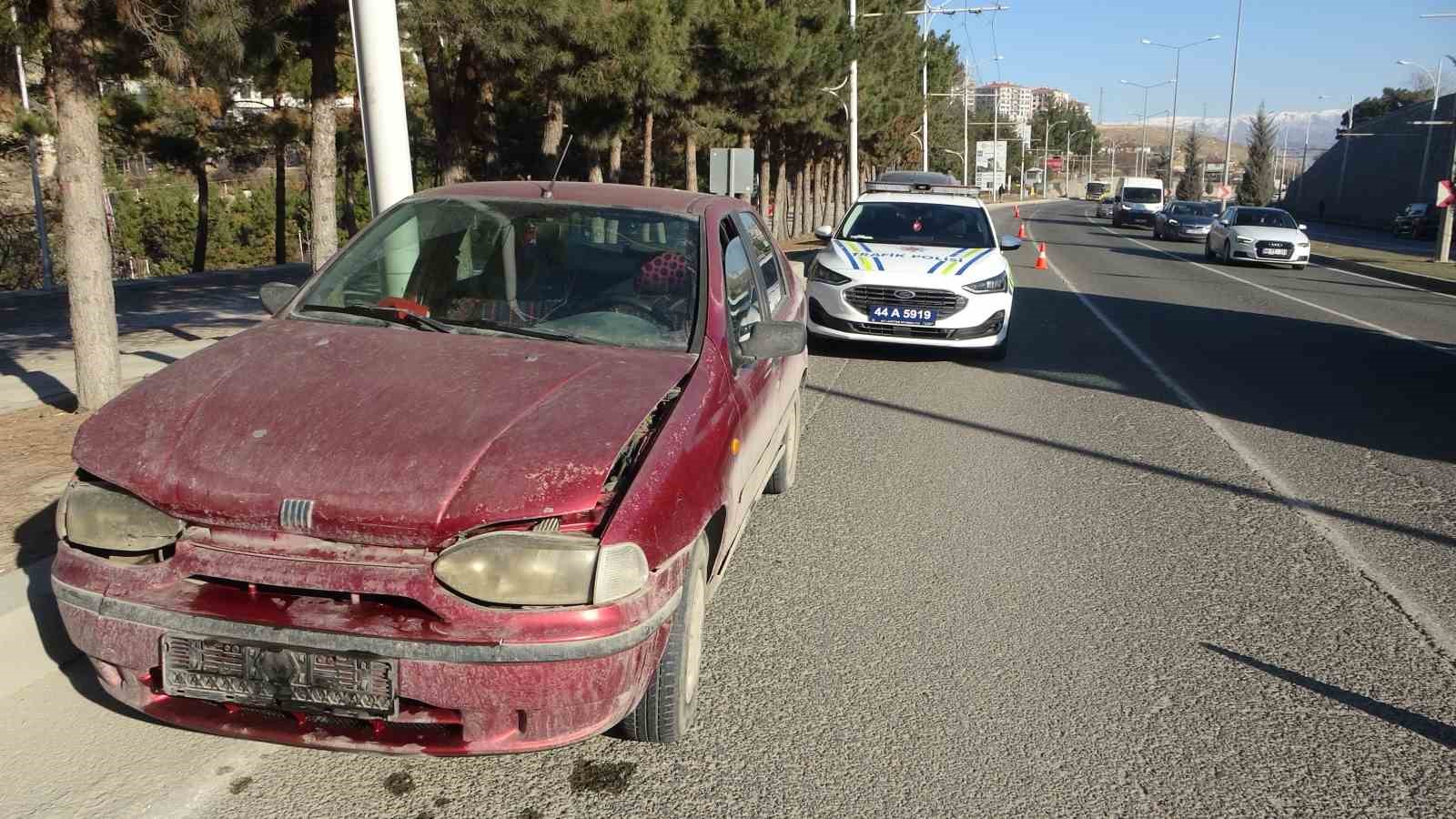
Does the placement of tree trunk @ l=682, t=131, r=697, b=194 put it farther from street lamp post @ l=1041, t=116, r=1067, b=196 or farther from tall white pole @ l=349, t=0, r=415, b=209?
street lamp post @ l=1041, t=116, r=1067, b=196

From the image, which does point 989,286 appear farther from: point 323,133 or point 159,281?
point 159,281

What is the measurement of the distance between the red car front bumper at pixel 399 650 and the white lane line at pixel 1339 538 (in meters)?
3.36

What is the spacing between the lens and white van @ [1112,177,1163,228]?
4894cm

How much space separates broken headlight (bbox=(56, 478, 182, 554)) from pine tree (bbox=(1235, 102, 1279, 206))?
75245 millimetres

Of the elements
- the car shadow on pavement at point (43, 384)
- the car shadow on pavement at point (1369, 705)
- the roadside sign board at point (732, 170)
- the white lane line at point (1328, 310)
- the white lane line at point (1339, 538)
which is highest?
the roadside sign board at point (732, 170)

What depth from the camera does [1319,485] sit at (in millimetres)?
6664

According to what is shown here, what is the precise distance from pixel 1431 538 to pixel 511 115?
2346 cm

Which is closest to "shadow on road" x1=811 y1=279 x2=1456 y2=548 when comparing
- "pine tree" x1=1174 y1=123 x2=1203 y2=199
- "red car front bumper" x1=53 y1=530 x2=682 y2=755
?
"red car front bumper" x1=53 y1=530 x2=682 y2=755

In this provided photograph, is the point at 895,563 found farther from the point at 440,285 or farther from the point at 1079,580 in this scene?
the point at 440,285

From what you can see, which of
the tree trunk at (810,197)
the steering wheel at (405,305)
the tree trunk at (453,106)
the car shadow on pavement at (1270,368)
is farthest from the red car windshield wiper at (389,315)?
the tree trunk at (810,197)

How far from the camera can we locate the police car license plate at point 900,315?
1057 centimetres

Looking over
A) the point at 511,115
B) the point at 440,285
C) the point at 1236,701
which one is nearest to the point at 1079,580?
the point at 1236,701

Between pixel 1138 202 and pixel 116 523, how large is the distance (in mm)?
52077

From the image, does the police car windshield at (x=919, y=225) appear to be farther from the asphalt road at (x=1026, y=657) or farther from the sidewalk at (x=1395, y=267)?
the sidewalk at (x=1395, y=267)
